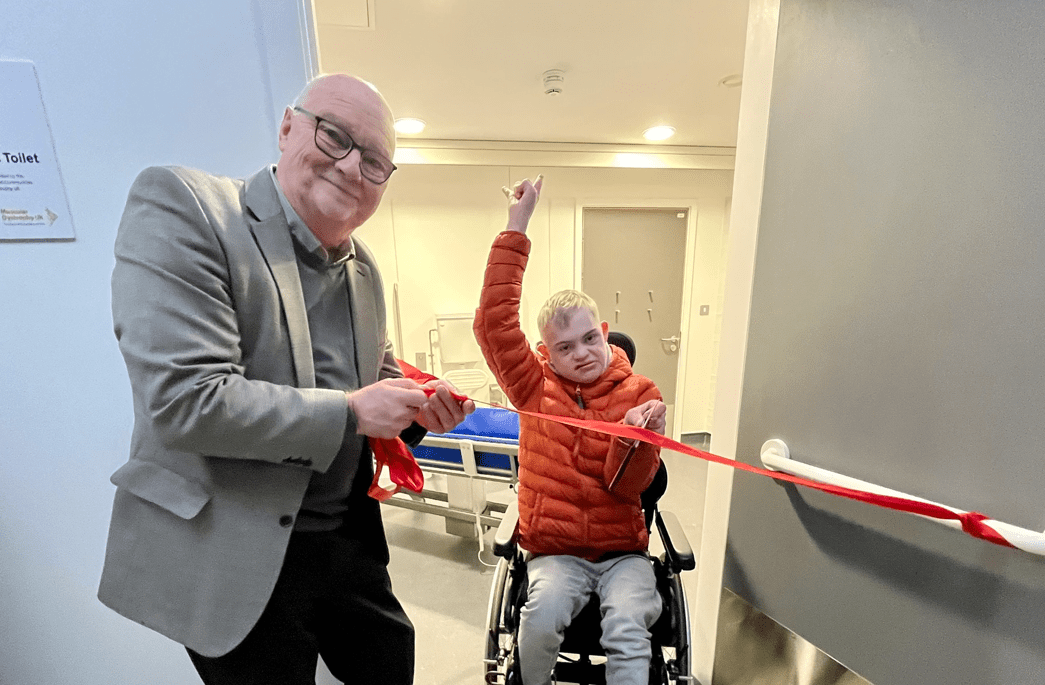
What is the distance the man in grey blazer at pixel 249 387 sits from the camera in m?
0.50

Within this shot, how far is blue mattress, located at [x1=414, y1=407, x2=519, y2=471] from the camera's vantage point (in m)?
1.93

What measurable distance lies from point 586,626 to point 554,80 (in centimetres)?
207

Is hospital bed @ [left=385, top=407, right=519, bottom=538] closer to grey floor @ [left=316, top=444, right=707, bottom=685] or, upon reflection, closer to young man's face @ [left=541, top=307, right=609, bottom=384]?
grey floor @ [left=316, top=444, right=707, bottom=685]

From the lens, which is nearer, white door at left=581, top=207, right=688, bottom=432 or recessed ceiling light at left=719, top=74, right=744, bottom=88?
recessed ceiling light at left=719, top=74, right=744, bottom=88

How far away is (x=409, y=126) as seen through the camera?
8.44 feet

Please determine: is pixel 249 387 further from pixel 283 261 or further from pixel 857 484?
pixel 857 484

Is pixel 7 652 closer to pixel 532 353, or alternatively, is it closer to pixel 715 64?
pixel 532 353

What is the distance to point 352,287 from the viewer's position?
70 centimetres

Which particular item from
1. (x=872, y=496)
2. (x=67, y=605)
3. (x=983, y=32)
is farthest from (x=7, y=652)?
(x=983, y=32)

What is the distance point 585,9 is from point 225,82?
1153 mm

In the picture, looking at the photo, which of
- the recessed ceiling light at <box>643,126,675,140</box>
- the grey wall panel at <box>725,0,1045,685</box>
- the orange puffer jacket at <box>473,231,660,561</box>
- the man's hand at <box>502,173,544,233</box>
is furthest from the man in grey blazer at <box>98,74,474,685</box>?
the recessed ceiling light at <box>643,126,675,140</box>

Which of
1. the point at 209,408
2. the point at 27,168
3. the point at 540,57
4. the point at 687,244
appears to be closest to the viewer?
the point at 209,408

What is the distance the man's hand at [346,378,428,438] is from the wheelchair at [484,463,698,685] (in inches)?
24.7

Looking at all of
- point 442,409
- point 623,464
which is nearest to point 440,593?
point 623,464
